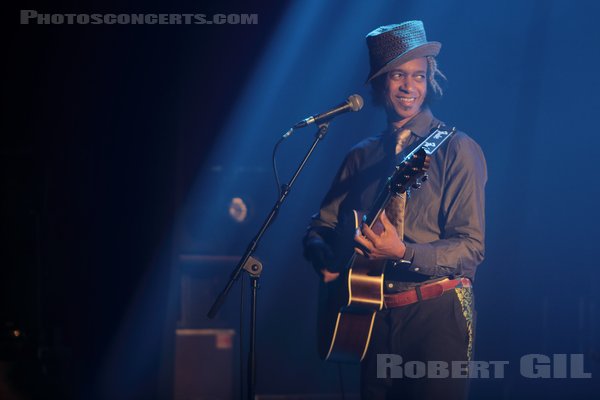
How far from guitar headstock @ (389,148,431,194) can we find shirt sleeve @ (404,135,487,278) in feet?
0.76

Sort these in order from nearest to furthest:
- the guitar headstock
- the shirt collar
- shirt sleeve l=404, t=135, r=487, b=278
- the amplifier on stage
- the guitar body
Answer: the guitar headstock < shirt sleeve l=404, t=135, r=487, b=278 < the guitar body < the shirt collar < the amplifier on stage

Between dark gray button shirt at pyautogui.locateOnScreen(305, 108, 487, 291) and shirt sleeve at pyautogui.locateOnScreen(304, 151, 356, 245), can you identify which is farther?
shirt sleeve at pyautogui.locateOnScreen(304, 151, 356, 245)

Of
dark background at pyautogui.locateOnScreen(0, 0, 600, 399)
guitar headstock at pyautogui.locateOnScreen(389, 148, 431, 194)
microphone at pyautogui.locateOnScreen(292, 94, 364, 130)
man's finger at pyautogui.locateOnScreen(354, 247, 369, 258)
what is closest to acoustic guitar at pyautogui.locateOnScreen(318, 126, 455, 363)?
guitar headstock at pyautogui.locateOnScreen(389, 148, 431, 194)

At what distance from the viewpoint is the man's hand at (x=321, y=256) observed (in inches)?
129

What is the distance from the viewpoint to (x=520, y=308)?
15.6 feet

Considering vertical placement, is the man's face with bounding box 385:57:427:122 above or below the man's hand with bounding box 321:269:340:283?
above

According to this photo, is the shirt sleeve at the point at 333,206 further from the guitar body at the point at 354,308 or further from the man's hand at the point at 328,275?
the guitar body at the point at 354,308

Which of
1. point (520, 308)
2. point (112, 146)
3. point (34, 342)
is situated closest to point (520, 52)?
point (520, 308)

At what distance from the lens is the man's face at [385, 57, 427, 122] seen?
3240 mm

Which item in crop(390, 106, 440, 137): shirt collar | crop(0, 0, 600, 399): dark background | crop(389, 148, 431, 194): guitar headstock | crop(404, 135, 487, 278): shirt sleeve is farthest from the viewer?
crop(0, 0, 600, 399): dark background

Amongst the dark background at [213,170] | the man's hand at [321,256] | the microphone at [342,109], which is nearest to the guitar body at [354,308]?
the man's hand at [321,256]

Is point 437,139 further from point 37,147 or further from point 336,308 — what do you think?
point 37,147

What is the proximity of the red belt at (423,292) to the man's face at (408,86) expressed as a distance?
0.83 metres

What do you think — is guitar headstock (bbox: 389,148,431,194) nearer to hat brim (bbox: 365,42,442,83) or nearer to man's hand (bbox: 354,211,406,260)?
man's hand (bbox: 354,211,406,260)
